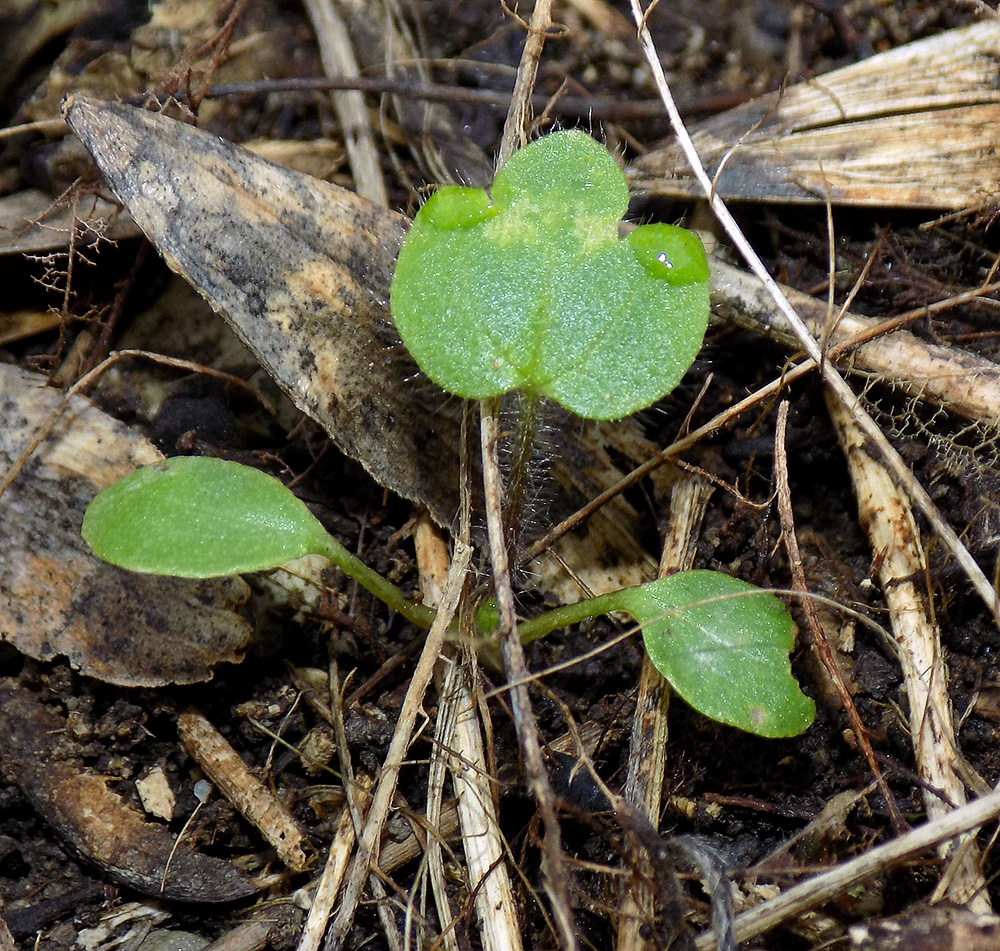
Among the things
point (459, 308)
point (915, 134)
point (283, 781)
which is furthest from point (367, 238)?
point (915, 134)

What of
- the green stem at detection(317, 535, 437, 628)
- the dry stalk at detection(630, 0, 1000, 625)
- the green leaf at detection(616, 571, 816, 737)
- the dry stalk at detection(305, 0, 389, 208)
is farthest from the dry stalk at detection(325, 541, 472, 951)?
the dry stalk at detection(305, 0, 389, 208)

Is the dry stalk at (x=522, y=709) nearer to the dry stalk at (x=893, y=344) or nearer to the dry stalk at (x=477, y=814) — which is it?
the dry stalk at (x=477, y=814)

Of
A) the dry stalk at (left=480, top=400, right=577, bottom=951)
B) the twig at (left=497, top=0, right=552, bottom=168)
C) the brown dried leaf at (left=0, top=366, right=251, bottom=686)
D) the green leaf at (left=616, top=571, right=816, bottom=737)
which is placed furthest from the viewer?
the twig at (left=497, top=0, right=552, bottom=168)

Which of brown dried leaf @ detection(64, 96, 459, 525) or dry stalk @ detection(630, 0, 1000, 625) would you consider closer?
dry stalk @ detection(630, 0, 1000, 625)

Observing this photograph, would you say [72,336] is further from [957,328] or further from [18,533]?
[957,328]

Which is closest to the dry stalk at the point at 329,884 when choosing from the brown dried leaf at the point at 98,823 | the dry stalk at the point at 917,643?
the brown dried leaf at the point at 98,823

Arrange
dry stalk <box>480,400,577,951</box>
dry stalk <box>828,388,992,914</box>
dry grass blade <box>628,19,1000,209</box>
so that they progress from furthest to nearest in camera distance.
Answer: dry grass blade <box>628,19,1000,209</box> → dry stalk <box>828,388,992,914</box> → dry stalk <box>480,400,577,951</box>

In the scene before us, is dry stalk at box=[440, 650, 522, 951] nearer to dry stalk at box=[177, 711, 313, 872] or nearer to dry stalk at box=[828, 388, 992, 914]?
dry stalk at box=[177, 711, 313, 872]
